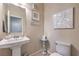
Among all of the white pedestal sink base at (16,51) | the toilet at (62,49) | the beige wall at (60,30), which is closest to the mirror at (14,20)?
the white pedestal sink base at (16,51)

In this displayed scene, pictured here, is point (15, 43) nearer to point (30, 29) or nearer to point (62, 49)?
point (30, 29)

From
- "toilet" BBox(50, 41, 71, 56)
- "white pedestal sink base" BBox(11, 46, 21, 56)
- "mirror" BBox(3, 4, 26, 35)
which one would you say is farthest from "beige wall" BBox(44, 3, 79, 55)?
"white pedestal sink base" BBox(11, 46, 21, 56)

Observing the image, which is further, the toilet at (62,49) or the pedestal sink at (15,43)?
the toilet at (62,49)

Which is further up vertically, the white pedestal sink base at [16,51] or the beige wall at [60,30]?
the beige wall at [60,30]

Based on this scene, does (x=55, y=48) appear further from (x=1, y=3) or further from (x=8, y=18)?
(x=1, y=3)

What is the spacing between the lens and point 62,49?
4.99 ft

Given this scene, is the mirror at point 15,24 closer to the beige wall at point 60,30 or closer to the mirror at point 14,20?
the mirror at point 14,20

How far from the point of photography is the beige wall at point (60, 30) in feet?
4.92

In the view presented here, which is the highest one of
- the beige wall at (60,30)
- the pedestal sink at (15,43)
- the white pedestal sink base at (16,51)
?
the beige wall at (60,30)

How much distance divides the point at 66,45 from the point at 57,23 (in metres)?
0.31

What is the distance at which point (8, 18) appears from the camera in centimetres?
145

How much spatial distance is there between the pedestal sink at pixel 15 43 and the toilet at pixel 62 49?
1.31 ft

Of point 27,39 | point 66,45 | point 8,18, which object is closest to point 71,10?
point 66,45

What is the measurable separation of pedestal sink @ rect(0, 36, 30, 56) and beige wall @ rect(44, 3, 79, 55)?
0.32 m
